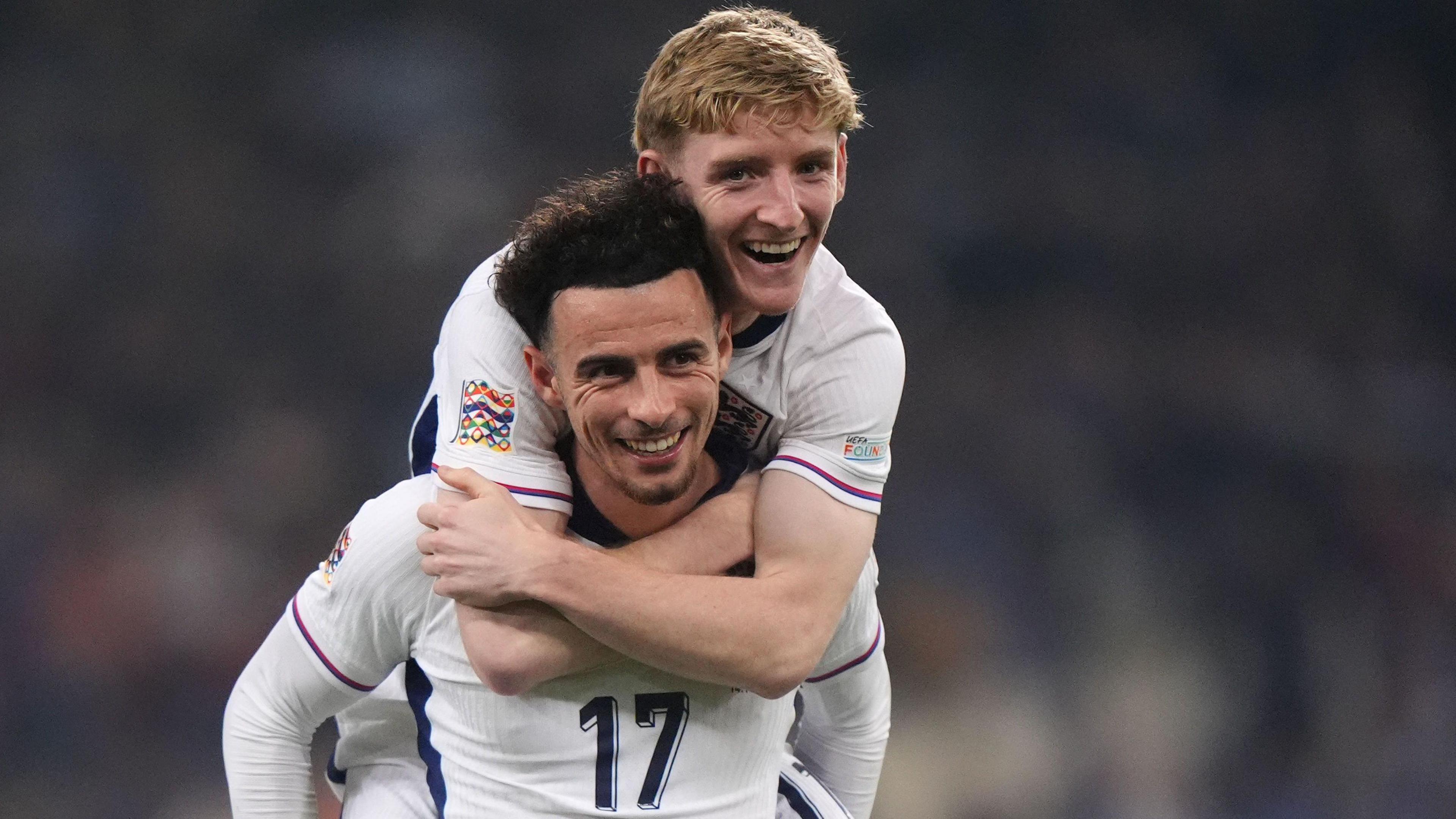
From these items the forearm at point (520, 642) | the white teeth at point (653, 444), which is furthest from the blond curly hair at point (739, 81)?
the forearm at point (520, 642)

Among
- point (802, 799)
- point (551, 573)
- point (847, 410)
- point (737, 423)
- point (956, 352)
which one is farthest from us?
point (956, 352)

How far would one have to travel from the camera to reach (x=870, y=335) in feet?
7.86

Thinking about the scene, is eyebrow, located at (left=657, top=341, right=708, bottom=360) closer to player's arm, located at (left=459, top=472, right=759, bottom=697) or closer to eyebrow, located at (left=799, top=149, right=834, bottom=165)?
player's arm, located at (left=459, top=472, right=759, bottom=697)

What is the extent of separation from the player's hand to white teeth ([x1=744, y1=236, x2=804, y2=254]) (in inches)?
23.0

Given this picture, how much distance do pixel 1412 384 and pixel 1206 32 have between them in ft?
5.35

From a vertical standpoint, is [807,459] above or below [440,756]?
above

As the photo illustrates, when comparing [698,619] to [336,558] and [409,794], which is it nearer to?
[336,558]

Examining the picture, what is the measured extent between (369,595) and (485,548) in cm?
36

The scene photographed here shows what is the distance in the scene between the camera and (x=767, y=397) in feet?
7.83

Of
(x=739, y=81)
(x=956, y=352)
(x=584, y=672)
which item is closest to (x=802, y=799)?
(x=584, y=672)

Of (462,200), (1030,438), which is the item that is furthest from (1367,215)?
(462,200)

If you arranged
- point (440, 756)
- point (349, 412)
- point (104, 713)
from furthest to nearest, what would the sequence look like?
1. point (349, 412)
2. point (104, 713)
3. point (440, 756)

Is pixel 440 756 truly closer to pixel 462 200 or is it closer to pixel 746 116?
pixel 746 116

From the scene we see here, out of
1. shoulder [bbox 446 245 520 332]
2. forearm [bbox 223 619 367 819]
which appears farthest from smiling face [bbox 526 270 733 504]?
forearm [bbox 223 619 367 819]
